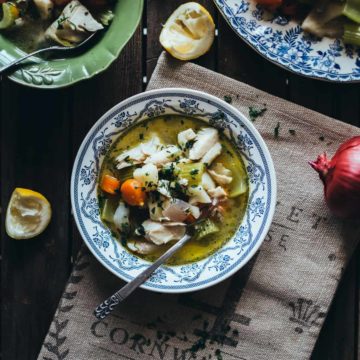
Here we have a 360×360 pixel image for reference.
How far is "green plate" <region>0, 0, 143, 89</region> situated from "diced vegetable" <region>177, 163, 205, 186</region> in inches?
13.2

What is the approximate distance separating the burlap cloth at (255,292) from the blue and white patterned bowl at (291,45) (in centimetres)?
12

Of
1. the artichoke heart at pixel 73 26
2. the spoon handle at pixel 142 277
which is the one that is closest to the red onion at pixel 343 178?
the spoon handle at pixel 142 277

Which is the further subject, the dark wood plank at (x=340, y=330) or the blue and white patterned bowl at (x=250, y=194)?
the dark wood plank at (x=340, y=330)

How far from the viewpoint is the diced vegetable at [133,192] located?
5.06ft

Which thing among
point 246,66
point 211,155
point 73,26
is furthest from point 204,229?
point 73,26

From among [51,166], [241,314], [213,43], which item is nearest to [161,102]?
[213,43]

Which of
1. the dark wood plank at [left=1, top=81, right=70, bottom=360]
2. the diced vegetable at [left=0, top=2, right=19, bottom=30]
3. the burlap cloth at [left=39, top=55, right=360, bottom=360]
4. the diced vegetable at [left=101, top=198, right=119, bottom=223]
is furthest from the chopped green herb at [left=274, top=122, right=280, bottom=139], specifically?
the diced vegetable at [left=0, top=2, right=19, bottom=30]

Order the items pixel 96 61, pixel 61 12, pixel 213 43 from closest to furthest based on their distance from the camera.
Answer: pixel 96 61 → pixel 61 12 → pixel 213 43

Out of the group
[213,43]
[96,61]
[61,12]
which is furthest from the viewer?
[213,43]

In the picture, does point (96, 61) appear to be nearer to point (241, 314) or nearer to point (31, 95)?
point (31, 95)

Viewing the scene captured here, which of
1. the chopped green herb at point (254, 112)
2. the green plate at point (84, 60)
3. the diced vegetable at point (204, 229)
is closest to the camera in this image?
the green plate at point (84, 60)

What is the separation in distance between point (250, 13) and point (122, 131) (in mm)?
483

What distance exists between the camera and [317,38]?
164cm

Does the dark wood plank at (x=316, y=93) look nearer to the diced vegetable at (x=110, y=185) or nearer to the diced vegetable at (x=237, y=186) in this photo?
the diced vegetable at (x=237, y=186)
